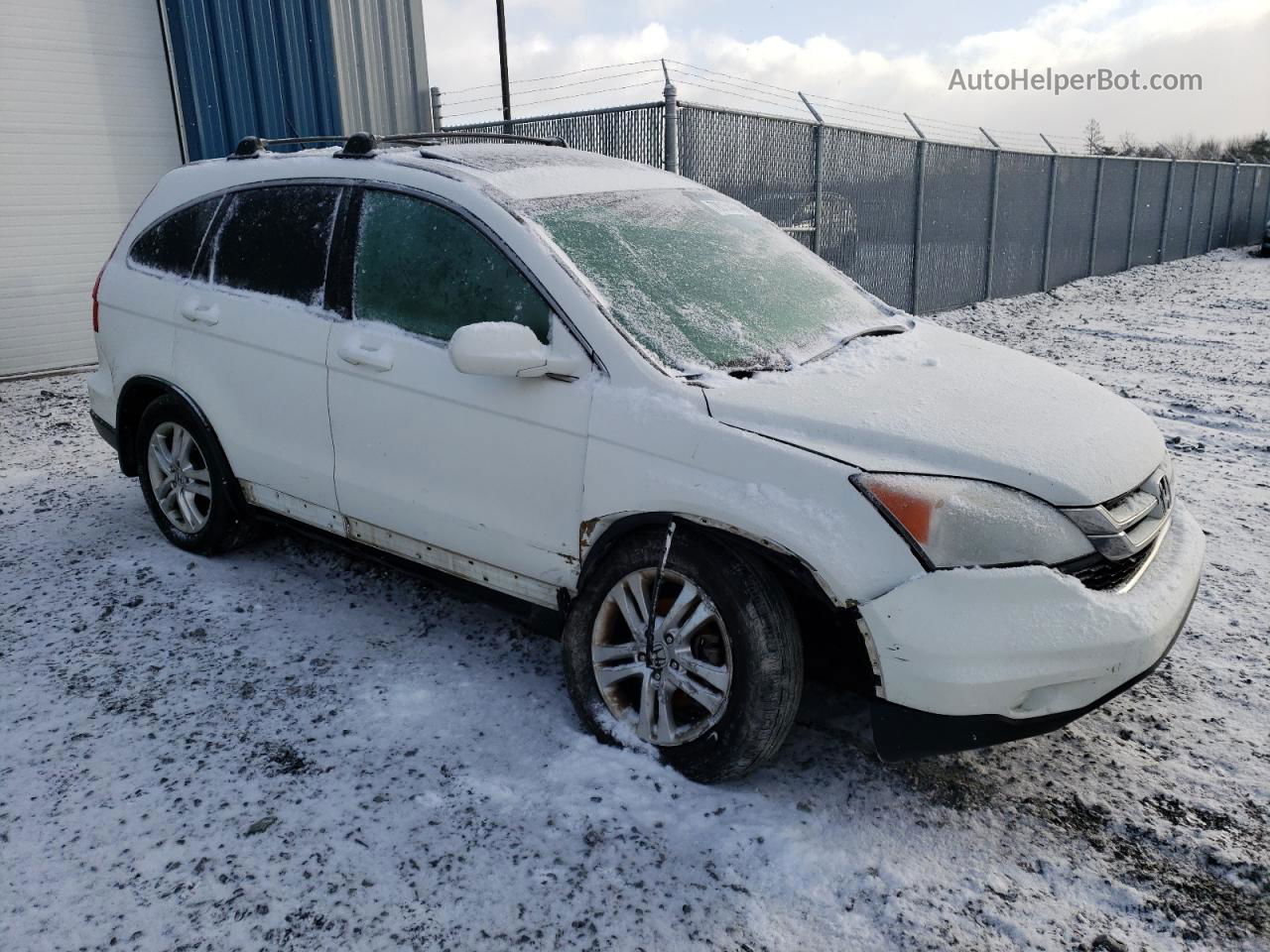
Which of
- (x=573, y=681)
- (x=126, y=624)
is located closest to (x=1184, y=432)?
(x=573, y=681)

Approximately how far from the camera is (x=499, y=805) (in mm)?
2727

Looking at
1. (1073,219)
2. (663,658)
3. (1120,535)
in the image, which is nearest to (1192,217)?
(1073,219)

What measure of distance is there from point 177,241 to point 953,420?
3.46 meters

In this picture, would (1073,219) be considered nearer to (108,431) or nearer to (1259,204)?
(1259,204)

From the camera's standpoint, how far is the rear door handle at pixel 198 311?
4.00m

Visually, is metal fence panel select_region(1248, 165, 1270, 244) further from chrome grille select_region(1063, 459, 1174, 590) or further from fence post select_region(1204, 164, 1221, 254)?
chrome grille select_region(1063, 459, 1174, 590)

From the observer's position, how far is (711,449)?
2645 mm

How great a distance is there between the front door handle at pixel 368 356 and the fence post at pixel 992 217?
1340cm

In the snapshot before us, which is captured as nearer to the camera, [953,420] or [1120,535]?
[1120,535]

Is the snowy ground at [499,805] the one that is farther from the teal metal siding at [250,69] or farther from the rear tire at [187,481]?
the teal metal siding at [250,69]

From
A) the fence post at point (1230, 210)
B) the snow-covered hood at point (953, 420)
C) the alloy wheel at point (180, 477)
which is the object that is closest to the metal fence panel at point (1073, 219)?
the fence post at point (1230, 210)

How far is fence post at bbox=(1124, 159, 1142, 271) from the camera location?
817 inches

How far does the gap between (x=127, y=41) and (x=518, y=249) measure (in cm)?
931

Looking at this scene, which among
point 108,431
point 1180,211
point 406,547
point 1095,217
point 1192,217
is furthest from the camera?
point 1192,217
